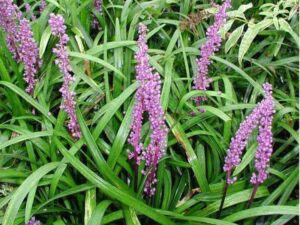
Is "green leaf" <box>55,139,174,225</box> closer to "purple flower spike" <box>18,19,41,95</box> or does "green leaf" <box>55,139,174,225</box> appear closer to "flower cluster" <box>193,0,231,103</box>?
"purple flower spike" <box>18,19,41,95</box>

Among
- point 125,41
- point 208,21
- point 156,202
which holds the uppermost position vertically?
point 208,21

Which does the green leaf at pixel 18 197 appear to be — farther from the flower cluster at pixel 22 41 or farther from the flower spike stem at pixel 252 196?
the flower spike stem at pixel 252 196

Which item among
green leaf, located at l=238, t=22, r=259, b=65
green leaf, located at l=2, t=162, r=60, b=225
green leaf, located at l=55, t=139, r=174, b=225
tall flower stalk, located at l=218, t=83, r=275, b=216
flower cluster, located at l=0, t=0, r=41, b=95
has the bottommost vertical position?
green leaf, located at l=2, t=162, r=60, b=225

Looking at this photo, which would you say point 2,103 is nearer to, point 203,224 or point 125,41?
point 125,41

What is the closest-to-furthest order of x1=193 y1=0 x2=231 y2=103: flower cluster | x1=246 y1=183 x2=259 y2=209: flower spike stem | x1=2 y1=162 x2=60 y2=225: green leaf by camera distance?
x1=2 y1=162 x2=60 y2=225: green leaf
x1=246 y1=183 x2=259 y2=209: flower spike stem
x1=193 y1=0 x2=231 y2=103: flower cluster

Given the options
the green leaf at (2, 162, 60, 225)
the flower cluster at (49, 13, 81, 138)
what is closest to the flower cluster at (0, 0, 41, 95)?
the flower cluster at (49, 13, 81, 138)

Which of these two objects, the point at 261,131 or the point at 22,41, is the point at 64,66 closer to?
the point at 22,41

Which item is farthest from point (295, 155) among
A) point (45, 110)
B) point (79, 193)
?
point (45, 110)
